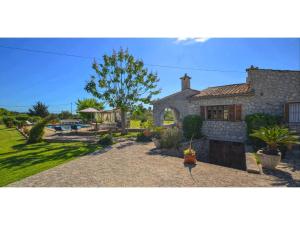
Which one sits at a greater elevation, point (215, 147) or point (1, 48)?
point (1, 48)

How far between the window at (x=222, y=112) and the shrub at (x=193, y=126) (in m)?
0.66

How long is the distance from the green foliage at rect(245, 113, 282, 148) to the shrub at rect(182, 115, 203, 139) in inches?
130

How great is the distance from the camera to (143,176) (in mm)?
5793

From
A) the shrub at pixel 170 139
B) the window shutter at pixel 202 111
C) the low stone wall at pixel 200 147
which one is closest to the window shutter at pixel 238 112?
the window shutter at pixel 202 111

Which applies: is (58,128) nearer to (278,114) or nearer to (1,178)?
(1,178)

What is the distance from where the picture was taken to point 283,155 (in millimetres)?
8352

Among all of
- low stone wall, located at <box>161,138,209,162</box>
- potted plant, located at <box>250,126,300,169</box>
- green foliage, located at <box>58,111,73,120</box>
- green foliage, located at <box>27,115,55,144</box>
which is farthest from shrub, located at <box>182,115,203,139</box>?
green foliage, located at <box>58,111,73,120</box>

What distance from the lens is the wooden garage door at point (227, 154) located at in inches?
440

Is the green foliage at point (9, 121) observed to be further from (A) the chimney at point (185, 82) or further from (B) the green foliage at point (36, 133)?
(A) the chimney at point (185, 82)

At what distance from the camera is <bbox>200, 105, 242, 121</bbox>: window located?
11.6m

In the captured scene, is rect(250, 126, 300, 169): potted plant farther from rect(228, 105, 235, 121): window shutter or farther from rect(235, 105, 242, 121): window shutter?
rect(228, 105, 235, 121): window shutter

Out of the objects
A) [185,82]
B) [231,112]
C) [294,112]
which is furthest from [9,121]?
[294,112]
